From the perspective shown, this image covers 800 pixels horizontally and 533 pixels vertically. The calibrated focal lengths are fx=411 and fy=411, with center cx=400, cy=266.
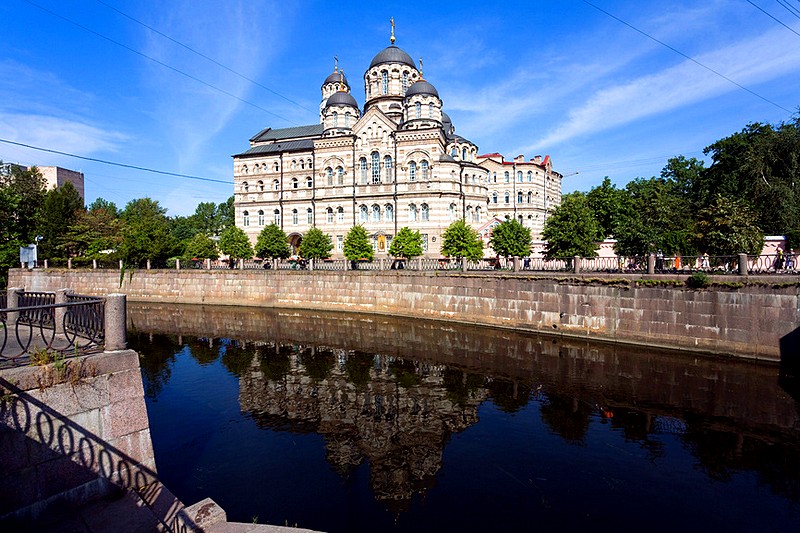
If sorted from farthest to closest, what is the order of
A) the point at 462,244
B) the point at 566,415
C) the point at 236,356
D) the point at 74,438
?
the point at 462,244 < the point at 236,356 < the point at 566,415 < the point at 74,438

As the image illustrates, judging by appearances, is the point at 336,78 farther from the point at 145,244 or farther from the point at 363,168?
the point at 145,244

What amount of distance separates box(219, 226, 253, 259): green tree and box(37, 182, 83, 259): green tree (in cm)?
1845

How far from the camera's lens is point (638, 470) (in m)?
8.80

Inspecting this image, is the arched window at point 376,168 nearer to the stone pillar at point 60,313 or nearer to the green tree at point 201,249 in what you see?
the green tree at point 201,249

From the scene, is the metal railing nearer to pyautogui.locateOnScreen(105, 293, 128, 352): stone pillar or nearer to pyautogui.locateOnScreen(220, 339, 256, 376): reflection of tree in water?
pyautogui.locateOnScreen(220, 339, 256, 376): reflection of tree in water

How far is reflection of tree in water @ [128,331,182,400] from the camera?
577 inches

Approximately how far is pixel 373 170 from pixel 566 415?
118 feet

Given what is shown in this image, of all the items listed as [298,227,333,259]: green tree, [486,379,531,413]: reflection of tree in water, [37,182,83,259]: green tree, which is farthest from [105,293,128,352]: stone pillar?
[37,182,83,259]: green tree

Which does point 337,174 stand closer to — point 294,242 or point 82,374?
point 294,242

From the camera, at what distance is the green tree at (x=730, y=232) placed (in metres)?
22.2

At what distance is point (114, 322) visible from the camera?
6.75 m

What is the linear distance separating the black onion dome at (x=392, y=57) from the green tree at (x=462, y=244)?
2463 cm

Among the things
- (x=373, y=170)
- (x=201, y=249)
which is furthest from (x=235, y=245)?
(x=373, y=170)

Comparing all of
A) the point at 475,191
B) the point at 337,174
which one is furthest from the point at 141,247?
the point at 475,191
